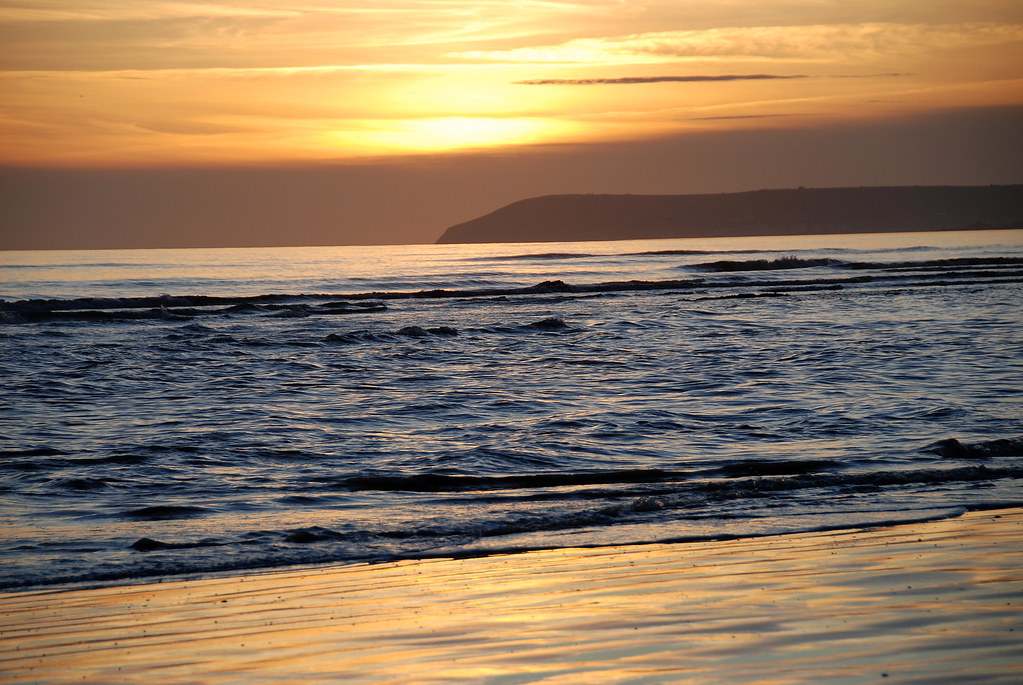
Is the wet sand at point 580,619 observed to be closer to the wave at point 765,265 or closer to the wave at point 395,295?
the wave at point 395,295

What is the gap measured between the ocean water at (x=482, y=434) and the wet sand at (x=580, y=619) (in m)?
0.69

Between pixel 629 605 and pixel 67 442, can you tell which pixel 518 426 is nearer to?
Answer: pixel 67 442

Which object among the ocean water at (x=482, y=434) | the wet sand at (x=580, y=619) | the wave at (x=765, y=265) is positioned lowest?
the wave at (x=765, y=265)

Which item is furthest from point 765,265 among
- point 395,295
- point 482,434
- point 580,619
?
point 580,619

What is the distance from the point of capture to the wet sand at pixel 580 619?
438 centimetres

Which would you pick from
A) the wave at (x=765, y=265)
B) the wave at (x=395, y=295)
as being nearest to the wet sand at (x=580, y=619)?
the wave at (x=395, y=295)

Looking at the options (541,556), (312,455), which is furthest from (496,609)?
(312,455)

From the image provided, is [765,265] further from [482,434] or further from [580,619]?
[580,619]

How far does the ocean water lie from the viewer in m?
8.00

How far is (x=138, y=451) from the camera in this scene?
38.0ft

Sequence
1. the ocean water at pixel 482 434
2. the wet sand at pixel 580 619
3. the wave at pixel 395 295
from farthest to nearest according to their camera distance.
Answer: the wave at pixel 395 295 → the ocean water at pixel 482 434 → the wet sand at pixel 580 619

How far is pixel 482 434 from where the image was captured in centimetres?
1253

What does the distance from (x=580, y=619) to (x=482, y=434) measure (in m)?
7.37

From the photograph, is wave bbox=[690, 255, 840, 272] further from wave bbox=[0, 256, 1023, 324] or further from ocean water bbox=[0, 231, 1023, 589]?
ocean water bbox=[0, 231, 1023, 589]
